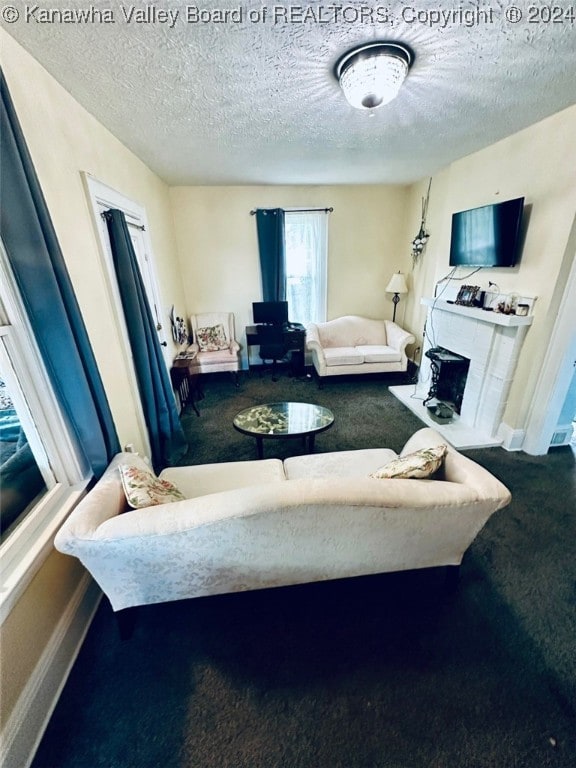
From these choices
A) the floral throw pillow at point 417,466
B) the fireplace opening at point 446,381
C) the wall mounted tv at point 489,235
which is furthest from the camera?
the fireplace opening at point 446,381

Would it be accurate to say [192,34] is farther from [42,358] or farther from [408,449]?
[408,449]

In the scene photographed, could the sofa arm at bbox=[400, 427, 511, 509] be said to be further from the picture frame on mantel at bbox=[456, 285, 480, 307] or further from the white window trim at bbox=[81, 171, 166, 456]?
the white window trim at bbox=[81, 171, 166, 456]

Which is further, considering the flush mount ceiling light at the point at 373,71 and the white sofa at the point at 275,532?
the flush mount ceiling light at the point at 373,71

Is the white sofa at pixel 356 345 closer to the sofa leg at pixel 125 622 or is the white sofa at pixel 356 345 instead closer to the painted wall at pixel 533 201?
the painted wall at pixel 533 201

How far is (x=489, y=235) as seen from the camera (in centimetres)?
253

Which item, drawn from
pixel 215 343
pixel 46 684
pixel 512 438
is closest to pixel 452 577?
pixel 512 438

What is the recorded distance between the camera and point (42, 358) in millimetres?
1323

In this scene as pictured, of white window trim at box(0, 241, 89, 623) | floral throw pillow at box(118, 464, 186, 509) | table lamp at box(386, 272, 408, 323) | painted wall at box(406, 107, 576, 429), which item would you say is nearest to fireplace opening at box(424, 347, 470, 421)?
painted wall at box(406, 107, 576, 429)

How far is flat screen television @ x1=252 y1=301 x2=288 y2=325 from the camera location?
14.2 feet

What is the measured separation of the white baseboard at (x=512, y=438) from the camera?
8.43 ft

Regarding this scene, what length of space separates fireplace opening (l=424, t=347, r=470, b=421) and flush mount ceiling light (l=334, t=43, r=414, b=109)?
2.36 meters

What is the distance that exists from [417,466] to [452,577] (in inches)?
26.3

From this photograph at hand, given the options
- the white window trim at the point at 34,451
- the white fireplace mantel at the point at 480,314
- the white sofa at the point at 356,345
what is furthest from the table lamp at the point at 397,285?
the white window trim at the point at 34,451

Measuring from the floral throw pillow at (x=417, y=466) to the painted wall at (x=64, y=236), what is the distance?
1461mm
